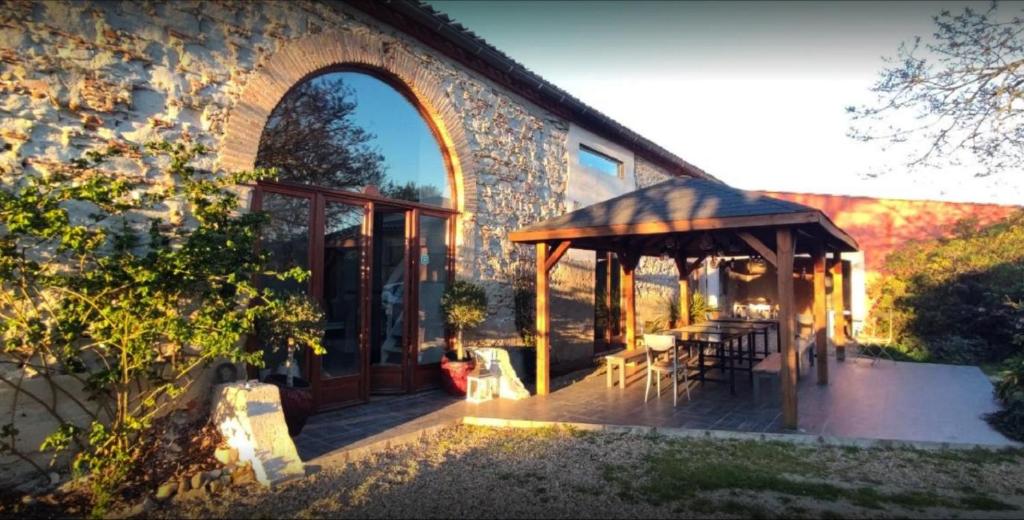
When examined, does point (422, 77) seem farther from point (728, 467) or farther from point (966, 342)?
point (966, 342)

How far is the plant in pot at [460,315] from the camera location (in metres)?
7.11

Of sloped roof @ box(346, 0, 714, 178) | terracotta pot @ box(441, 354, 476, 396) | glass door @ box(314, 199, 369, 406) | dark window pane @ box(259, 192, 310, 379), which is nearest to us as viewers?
dark window pane @ box(259, 192, 310, 379)

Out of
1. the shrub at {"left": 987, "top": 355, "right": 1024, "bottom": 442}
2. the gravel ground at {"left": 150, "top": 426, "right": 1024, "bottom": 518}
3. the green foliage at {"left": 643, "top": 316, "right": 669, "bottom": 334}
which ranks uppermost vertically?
the green foliage at {"left": 643, "top": 316, "right": 669, "bottom": 334}

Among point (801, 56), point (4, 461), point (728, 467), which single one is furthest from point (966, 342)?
point (4, 461)

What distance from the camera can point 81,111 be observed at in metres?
4.31

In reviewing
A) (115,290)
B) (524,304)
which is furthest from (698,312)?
(115,290)

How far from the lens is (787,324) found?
567 centimetres

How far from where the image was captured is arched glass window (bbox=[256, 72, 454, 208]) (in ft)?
19.4

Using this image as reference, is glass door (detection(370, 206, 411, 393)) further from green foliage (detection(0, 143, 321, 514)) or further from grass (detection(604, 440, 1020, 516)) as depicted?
grass (detection(604, 440, 1020, 516))

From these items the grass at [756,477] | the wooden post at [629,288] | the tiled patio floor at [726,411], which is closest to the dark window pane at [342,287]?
the tiled patio floor at [726,411]

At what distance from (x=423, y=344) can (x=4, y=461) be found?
4.30 meters

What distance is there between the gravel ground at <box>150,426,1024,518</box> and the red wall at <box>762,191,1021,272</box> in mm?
10820

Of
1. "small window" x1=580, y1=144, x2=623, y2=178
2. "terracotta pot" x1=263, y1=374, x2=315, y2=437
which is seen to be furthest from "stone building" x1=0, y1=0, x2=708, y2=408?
"terracotta pot" x1=263, y1=374, x2=315, y2=437

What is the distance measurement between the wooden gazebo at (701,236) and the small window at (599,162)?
7.81ft
